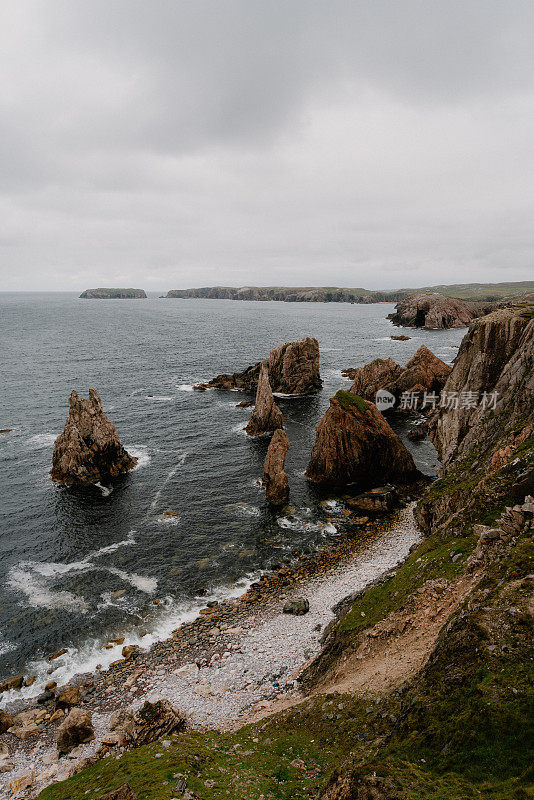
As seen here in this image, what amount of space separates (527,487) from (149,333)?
19281 cm

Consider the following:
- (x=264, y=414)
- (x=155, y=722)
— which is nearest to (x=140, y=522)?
(x=155, y=722)

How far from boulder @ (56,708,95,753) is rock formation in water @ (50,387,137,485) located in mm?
34296

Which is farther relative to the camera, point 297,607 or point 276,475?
point 276,475

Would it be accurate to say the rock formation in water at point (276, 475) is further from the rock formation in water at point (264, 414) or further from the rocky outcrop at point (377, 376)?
the rocky outcrop at point (377, 376)

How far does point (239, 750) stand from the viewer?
1753 centimetres

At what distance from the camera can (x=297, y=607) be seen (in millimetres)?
31594

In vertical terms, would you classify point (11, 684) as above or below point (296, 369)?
below

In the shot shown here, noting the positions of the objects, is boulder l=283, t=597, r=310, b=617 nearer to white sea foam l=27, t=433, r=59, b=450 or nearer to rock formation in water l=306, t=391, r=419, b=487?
rock formation in water l=306, t=391, r=419, b=487

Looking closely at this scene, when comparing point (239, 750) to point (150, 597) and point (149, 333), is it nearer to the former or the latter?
point (150, 597)

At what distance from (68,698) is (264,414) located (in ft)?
157

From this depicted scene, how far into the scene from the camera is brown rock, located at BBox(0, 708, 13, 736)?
2392 centimetres

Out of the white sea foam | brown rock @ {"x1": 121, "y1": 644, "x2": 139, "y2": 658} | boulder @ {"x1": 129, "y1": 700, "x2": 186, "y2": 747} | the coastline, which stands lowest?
brown rock @ {"x1": 121, "y1": 644, "x2": 139, "y2": 658}

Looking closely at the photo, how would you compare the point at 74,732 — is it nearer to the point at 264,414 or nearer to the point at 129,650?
the point at 129,650

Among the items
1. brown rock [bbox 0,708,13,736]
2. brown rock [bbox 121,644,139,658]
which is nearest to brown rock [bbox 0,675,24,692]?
brown rock [bbox 0,708,13,736]
